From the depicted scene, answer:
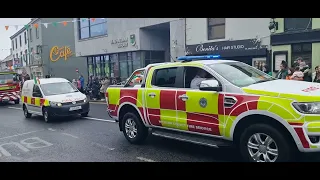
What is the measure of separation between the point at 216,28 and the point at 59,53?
22929mm

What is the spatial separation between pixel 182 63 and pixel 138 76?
4.56 ft

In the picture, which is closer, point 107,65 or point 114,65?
point 114,65

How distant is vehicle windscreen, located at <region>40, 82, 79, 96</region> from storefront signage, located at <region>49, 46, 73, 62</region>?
22.9 m

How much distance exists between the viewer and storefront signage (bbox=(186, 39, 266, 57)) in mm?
14461

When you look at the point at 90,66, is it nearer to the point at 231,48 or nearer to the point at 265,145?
the point at 231,48

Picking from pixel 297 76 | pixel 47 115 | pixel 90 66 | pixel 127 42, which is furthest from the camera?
pixel 90 66

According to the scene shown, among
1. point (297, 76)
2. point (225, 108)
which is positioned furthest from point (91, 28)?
point (225, 108)

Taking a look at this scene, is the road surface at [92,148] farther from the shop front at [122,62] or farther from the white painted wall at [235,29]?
the shop front at [122,62]

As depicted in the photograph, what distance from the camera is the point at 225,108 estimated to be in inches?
201

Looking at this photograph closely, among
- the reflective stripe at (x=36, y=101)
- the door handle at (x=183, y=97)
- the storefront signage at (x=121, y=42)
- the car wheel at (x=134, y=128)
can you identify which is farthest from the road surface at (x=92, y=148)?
the storefront signage at (x=121, y=42)

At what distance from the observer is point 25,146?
7426mm

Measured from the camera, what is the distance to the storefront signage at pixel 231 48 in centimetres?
1446

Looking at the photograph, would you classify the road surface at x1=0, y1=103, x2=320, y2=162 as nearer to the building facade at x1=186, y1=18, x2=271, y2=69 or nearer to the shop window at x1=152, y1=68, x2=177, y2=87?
the shop window at x1=152, y1=68, x2=177, y2=87
